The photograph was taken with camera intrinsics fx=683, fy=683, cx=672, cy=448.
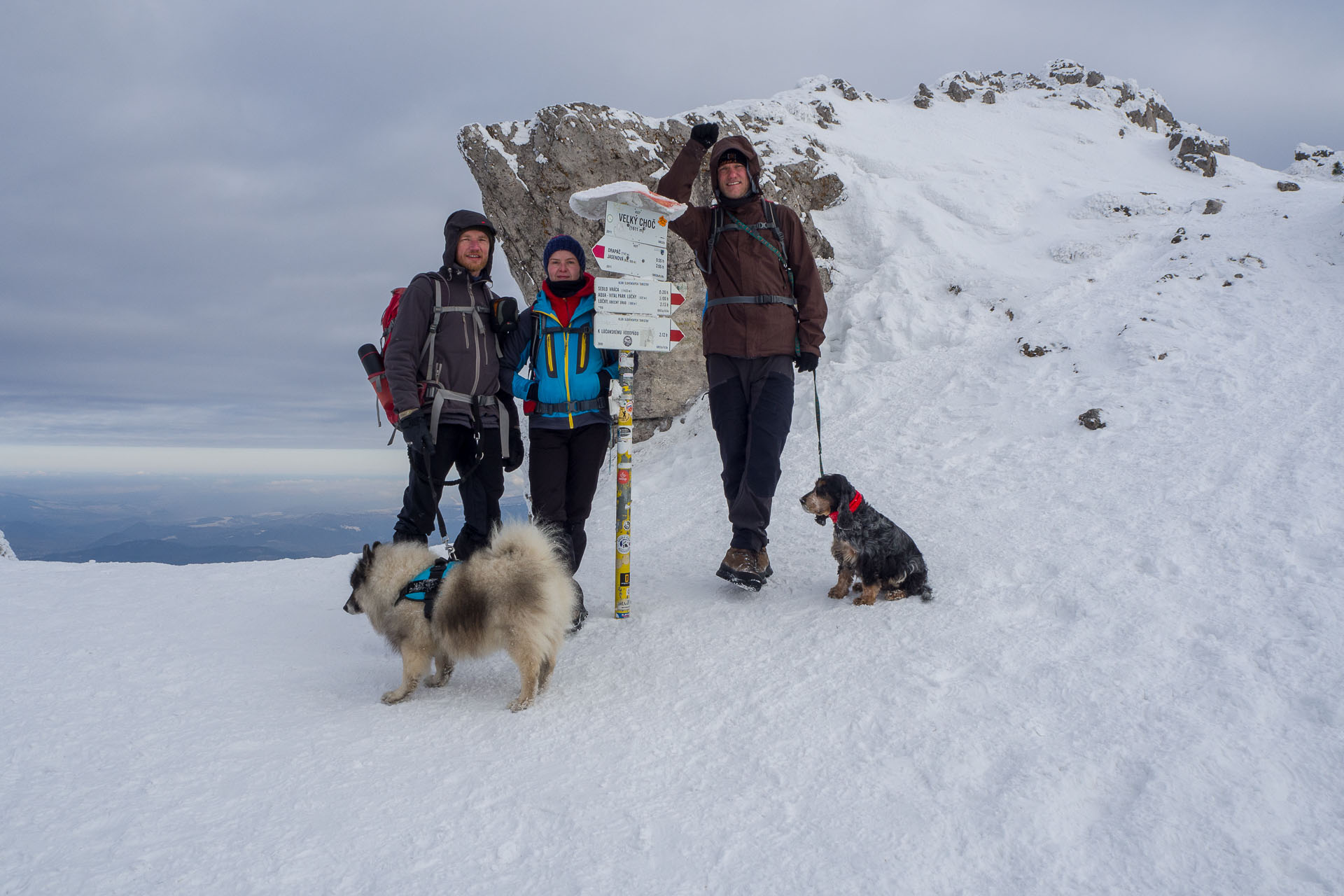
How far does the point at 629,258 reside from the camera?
15.7ft

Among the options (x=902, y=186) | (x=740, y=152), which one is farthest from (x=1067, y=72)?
(x=740, y=152)

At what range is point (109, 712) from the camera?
345 centimetres

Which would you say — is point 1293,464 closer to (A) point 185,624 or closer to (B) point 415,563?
(B) point 415,563

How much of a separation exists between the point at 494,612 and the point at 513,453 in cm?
174

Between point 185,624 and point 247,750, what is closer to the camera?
point 247,750

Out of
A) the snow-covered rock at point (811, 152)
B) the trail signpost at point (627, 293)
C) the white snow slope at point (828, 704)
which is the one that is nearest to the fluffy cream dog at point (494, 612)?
the white snow slope at point (828, 704)

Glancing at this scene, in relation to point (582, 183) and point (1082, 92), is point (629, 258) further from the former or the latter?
point (1082, 92)

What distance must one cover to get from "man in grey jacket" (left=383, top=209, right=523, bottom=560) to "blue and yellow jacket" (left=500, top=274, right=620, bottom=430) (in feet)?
0.73

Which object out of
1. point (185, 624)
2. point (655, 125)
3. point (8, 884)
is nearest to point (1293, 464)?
point (8, 884)

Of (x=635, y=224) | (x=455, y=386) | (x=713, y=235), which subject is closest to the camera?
(x=455, y=386)

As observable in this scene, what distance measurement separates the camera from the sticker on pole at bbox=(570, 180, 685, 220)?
15.1ft

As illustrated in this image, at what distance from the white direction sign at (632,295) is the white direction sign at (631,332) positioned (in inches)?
1.6

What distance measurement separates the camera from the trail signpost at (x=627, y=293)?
181 inches

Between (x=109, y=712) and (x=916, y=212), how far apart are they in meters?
14.2
